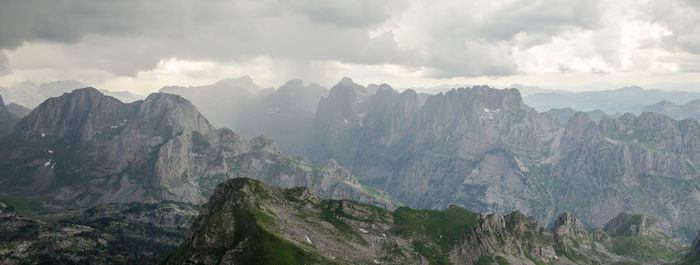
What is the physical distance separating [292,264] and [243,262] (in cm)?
2063

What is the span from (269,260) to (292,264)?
32.1 feet

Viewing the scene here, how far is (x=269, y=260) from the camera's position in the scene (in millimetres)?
198250

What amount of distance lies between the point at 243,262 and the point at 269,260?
37.2ft

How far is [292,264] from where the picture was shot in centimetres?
19988

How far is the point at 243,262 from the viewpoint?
200 m
